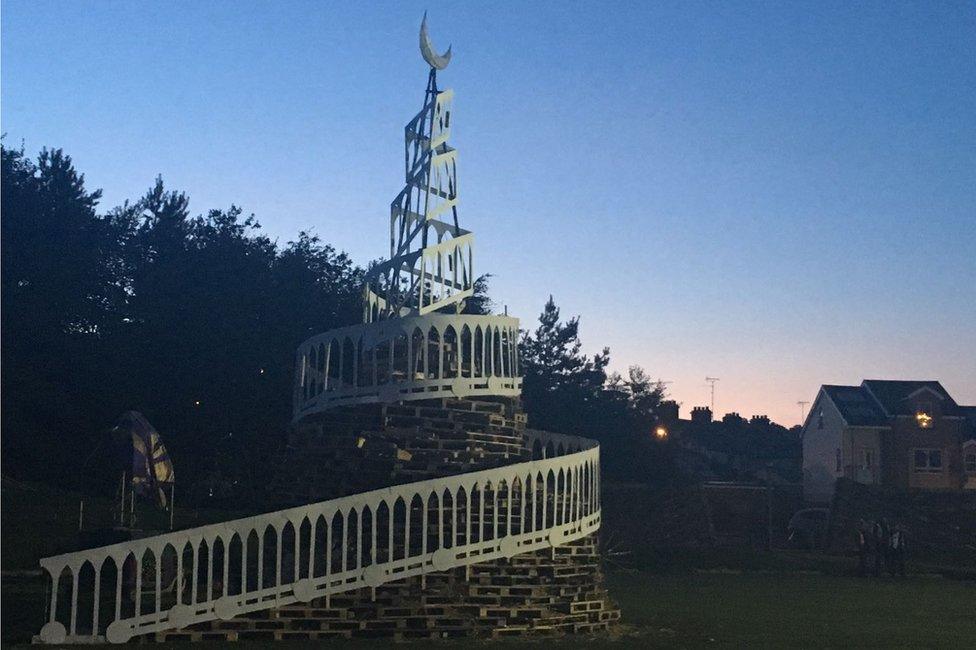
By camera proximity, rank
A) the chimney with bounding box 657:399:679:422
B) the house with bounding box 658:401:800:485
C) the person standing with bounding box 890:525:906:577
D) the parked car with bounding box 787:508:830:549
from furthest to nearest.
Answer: the house with bounding box 658:401:800:485, the chimney with bounding box 657:399:679:422, the parked car with bounding box 787:508:830:549, the person standing with bounding box 890:525:906:577

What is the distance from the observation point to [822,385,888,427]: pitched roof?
6431 cm

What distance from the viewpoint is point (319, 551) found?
65.2 ft

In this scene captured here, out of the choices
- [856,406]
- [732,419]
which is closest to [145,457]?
[856,406]

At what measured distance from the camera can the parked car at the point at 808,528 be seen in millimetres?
52844

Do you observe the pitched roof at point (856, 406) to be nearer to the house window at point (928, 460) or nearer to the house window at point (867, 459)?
the house window at point (867, 459)

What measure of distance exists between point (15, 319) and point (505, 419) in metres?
24.7

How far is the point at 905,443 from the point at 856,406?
3.56 m

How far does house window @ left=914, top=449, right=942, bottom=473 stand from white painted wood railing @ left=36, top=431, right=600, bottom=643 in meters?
48.8

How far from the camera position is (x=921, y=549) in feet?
159

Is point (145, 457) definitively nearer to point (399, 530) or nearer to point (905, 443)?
point (399, 530)

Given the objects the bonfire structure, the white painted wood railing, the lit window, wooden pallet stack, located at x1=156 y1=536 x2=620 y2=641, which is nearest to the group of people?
the bonfire structure

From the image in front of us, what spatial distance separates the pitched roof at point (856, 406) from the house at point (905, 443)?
0.06 metres

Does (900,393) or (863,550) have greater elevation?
(900,393)

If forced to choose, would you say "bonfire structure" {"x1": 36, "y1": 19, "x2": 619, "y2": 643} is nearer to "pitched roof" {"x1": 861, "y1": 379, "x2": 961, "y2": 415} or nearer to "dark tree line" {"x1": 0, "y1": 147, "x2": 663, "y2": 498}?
"dark tree line" {"x1": 0, "y1": 147, "x2": 663, "y2": 498}
